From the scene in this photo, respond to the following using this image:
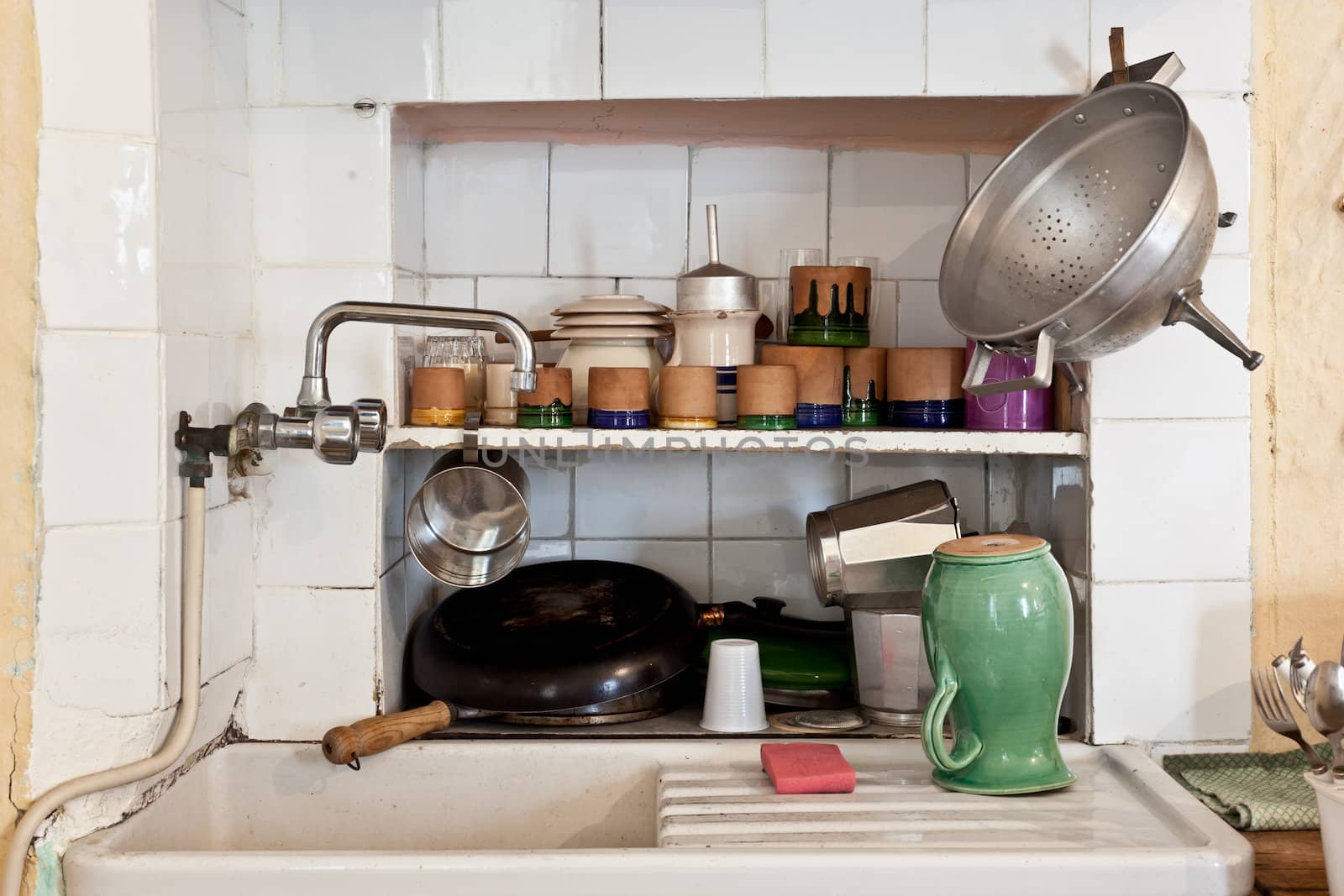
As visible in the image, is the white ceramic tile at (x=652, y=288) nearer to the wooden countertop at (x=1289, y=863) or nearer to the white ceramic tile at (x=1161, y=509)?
the white ceramic tile at (x=1161, y=509)

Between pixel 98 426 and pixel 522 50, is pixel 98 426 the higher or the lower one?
the lower one

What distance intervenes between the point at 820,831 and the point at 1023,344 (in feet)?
1.94

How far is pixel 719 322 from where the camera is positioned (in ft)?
4.94

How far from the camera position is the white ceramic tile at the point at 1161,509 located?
141cm

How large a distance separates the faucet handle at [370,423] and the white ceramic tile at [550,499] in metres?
0.44

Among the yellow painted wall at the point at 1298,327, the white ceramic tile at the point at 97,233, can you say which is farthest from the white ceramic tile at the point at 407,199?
the yellow painted wall at the point at 1298,327

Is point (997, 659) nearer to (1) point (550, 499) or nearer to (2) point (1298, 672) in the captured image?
(2) point (1298, 672)

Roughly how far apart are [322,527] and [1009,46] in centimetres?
107

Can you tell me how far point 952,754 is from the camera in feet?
4.22

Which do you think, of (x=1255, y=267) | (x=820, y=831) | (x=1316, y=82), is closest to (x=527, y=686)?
(x=820, y=831)

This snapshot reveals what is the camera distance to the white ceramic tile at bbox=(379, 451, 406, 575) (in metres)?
1.48

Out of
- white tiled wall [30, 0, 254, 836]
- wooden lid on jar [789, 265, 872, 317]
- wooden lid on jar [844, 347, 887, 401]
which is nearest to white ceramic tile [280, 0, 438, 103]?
white tiled wall [30, 0, 254, 836]

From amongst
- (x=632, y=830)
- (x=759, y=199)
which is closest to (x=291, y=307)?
(x=759, y=199)

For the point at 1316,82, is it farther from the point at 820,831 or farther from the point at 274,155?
the point at 274,155
